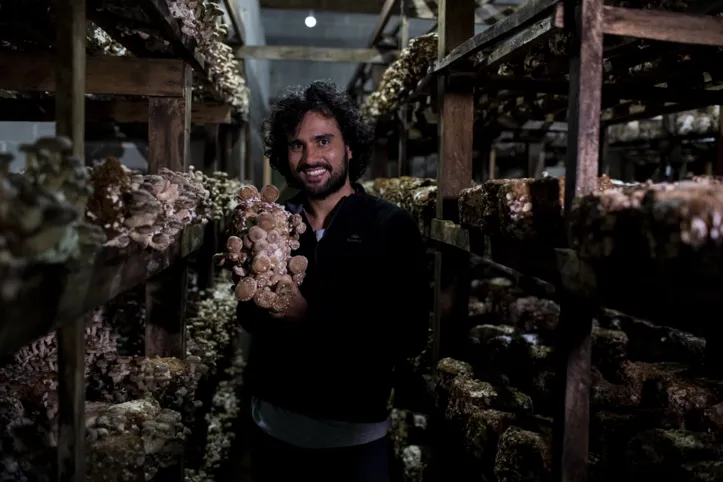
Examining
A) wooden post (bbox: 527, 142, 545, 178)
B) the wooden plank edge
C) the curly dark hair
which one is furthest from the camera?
wooden post (bbox: 527, 142, 545, 178)

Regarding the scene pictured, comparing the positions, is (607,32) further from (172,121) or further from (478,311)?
(478,311)

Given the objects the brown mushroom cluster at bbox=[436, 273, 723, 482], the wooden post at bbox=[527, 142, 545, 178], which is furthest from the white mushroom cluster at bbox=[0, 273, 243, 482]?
the wooden post at bbox=[527, 142, 545, 178]

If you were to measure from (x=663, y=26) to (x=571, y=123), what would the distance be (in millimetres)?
511

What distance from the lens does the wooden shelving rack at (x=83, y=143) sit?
1539 millimetres

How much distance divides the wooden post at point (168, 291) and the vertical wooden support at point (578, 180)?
2.49m


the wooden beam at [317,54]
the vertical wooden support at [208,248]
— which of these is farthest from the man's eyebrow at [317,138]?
the wooden beam at [317,54]

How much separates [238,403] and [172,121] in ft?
11.0

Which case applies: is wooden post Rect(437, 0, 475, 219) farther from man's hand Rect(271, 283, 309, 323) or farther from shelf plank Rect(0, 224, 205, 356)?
shelf plank Rect(0, 224, 205, 356)

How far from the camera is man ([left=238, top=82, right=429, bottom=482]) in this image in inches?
96.7

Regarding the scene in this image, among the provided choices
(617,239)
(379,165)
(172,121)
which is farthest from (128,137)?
(617,239)

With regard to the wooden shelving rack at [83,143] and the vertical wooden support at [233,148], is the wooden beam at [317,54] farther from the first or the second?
the vertical wooden support at [233,148]

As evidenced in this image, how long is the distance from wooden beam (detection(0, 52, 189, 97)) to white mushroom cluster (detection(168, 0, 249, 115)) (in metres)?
0.30

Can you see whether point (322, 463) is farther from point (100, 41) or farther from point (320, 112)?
point (100, 41)

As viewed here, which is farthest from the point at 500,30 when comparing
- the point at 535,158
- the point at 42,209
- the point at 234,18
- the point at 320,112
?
the point at 535,158
